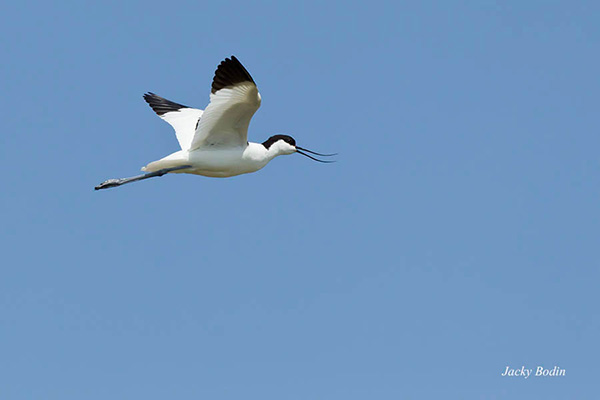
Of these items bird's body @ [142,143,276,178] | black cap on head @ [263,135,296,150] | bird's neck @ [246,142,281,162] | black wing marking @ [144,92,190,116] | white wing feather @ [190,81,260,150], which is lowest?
bird's body @ [142,143,276,178]

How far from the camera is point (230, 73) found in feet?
41.6

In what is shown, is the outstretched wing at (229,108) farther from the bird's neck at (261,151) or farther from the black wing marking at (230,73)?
the bird's neck at (261,151)

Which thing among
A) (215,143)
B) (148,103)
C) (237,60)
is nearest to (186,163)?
(215,143)

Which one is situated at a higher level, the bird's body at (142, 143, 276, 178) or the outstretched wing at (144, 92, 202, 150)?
the outstretched wing at (144, 92, 202, 150)

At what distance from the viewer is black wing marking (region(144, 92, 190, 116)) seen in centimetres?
1706

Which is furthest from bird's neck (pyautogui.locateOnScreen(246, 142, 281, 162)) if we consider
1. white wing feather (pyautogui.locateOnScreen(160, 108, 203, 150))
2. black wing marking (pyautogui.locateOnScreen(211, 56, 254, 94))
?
black wing marking (pyautogui.locateOnScreen(211, 56, 254, 94))

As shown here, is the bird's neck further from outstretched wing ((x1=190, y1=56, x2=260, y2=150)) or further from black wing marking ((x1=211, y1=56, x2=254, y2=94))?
black wing marking ((x1=211, y1=56, x2=254, y2=94))

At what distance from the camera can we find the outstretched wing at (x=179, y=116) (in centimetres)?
1573

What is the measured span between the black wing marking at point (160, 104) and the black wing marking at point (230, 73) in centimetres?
439

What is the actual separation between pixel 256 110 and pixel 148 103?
484cm

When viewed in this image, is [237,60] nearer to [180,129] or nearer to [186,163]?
[186,163]

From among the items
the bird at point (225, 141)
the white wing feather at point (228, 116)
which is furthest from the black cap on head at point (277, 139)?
the white wing feather at point (228, 116)

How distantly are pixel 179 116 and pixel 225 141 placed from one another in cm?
274

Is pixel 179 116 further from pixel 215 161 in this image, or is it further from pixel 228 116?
pixel 228 116
